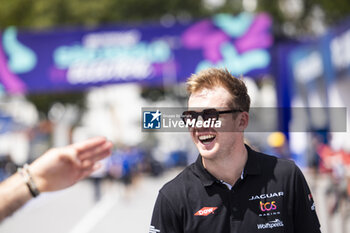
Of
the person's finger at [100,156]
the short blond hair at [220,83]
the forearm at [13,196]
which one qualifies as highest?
the short blond hair at [220,83]

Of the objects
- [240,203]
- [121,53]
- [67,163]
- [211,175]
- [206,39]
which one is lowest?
[240,203]

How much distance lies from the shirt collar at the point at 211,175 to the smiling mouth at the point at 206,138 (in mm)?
158

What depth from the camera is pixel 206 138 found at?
2.40 metres

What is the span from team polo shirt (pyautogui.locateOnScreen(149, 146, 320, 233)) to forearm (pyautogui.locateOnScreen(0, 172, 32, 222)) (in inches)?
25.1

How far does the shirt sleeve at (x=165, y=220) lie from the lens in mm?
2324

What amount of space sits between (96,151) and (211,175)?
2.16 ft

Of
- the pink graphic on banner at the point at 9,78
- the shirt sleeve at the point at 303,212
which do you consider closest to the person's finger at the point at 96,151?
the shirt sleeve at the point at 303,212

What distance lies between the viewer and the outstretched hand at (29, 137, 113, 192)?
7.03ft

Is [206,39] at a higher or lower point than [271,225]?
higher

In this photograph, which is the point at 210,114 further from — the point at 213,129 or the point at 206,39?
the point at 206,39

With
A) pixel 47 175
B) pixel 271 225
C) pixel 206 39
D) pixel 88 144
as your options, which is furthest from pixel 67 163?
pixel 206 39

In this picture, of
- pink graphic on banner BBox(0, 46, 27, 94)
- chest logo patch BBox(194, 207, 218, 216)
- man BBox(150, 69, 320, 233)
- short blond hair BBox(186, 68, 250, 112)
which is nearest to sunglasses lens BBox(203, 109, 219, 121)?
man BBox(150, 69, 320, 233)

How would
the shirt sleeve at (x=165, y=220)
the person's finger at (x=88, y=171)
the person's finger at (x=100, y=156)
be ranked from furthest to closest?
the person's finger at (x=100, y=156), the person's finger at (x=88, y=171), the shirt sleeve at (x=165, y=220)

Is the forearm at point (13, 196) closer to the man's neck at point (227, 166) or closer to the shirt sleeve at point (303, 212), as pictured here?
the man's neck at point (227, 166)
